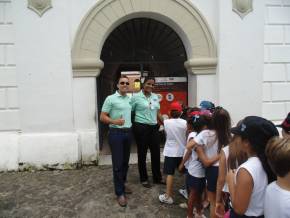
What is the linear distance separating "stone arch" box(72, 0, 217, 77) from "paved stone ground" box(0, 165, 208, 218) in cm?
201

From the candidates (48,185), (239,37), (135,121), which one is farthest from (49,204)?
(239,37)

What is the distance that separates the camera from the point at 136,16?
648 centimetres

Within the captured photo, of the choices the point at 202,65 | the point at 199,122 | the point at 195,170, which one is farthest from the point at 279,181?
the point at 202,65

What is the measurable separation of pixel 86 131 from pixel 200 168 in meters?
3.17

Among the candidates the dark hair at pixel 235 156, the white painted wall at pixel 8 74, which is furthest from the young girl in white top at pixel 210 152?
the white painted wall at pixel 8 74

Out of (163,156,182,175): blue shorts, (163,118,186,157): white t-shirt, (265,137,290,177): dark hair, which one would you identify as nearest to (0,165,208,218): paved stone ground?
(163,156,182,175): blue shorts

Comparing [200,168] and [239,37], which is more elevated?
[239,37]

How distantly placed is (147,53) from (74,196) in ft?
12.8

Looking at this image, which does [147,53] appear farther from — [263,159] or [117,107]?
[263,159]

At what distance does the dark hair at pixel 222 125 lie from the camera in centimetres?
315

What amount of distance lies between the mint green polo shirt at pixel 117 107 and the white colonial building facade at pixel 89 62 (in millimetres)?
1943

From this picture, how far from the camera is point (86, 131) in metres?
6.20

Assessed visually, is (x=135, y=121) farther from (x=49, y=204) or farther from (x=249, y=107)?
(x=249, y=107)

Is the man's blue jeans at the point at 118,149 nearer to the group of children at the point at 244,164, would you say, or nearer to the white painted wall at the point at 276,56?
the group of children at the point at 244,164
